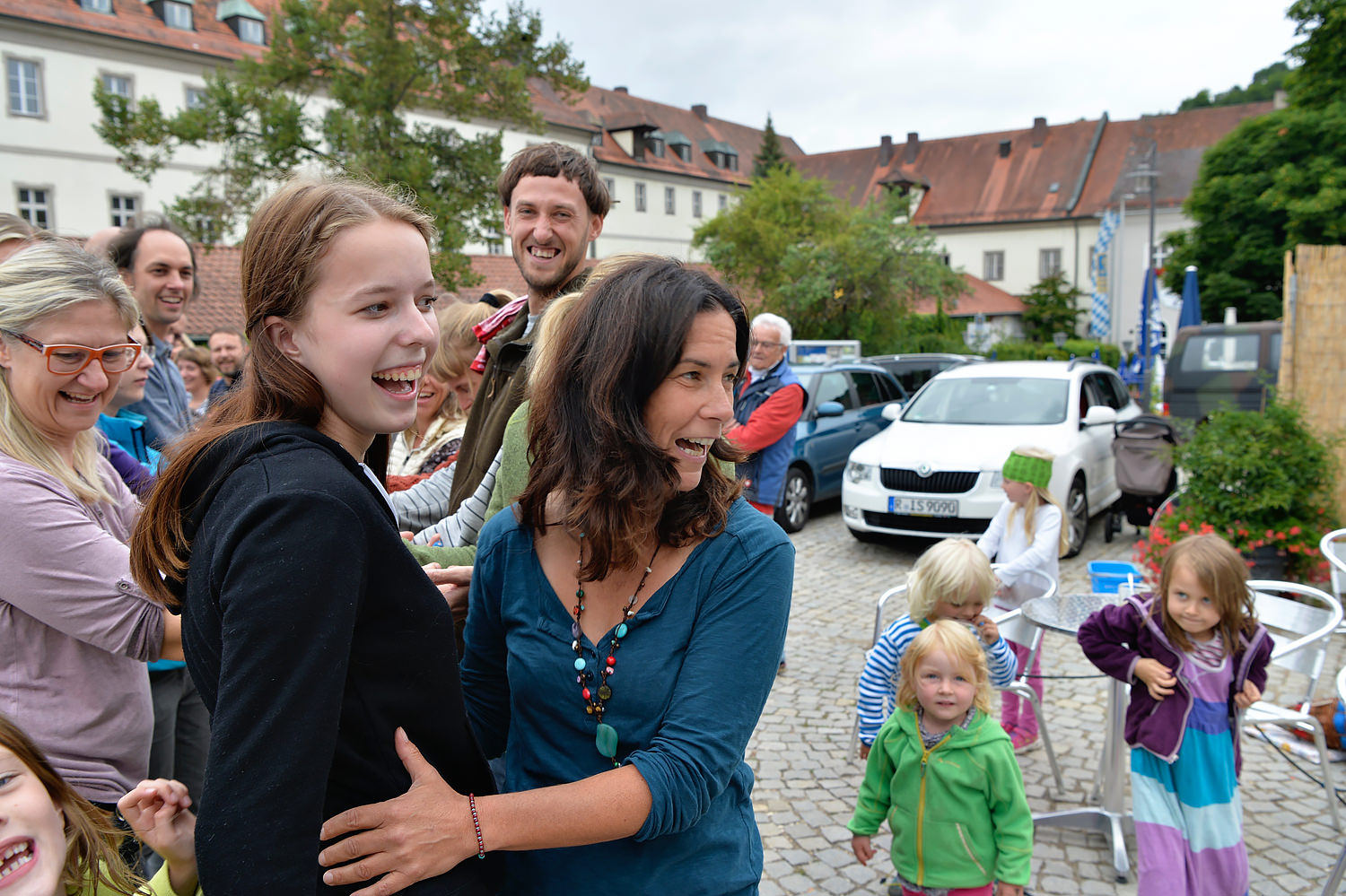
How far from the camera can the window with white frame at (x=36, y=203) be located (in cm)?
2938

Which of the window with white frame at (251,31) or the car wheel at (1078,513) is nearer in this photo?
the car wheel at (1078,513)

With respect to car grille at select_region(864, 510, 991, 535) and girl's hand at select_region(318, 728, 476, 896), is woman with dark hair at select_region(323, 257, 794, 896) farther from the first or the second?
car grille at select_region(864, 510, 991, 535)

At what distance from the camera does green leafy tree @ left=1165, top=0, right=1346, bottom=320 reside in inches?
1083

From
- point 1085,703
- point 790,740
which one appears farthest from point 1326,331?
point 790,740

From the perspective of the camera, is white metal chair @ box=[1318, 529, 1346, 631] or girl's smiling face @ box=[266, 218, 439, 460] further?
white metal chair @ box=[1318, 529, 1346, 631]

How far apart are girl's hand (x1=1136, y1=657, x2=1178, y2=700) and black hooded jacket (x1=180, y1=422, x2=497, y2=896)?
271 cm

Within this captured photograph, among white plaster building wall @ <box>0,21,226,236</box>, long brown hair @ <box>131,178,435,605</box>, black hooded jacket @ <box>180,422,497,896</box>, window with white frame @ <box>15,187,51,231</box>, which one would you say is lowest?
black hooded jacket @ <box>180,422,497,896</box>

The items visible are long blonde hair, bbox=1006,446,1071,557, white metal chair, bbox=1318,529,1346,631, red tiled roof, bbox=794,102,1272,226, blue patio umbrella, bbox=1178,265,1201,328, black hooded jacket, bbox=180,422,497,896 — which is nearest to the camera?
black hooded jacket, bbox=180,422,497,896

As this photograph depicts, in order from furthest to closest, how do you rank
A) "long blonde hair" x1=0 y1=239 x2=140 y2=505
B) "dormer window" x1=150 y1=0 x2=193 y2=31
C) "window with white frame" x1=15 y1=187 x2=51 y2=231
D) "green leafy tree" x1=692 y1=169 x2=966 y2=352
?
"dormer window" x1=150 y1=0 x2=193 y2=31
"window with white frame" x1=15 y1=187 x2=51 y2=231
"green leafy tree" x1=692 y1=169 x2=966 y2=352
"long blonde hair" x1=0 y1=239 x2=140 y2=505

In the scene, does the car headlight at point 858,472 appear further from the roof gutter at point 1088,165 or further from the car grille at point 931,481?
the roof gutter at point 1088,165

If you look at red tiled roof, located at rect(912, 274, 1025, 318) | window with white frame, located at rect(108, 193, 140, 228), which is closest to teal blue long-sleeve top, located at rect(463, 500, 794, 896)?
window with white frame, located at rect(108, 193, 140, 228)

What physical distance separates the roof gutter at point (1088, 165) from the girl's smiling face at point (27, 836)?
6104cm

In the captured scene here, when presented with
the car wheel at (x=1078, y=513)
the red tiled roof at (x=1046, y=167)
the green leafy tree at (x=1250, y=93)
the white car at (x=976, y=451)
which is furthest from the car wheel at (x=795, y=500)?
the green leafy tree at (x=1250, y=93)

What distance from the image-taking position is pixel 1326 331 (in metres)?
7.63
